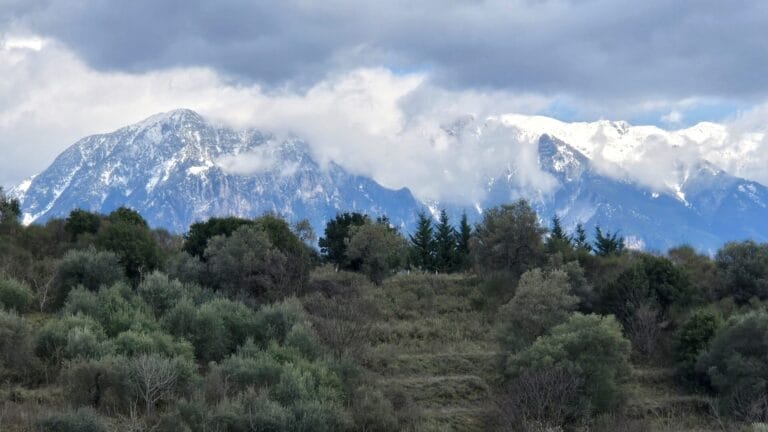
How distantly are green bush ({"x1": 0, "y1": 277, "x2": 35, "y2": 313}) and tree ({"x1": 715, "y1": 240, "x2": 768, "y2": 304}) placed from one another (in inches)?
1574

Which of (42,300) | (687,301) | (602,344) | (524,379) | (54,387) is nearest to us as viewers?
(54,387)

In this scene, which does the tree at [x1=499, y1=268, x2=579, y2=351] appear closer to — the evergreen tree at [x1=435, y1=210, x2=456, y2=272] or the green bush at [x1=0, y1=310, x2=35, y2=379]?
the green bush at [x1=0, y1=310, x2=35, y2=379]

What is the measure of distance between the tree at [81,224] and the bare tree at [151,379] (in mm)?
36506

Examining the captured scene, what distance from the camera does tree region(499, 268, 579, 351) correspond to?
4334 centimetres

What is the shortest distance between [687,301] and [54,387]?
116ft

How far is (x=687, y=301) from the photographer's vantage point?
5206 centimetres

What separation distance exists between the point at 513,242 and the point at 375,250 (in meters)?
9.52

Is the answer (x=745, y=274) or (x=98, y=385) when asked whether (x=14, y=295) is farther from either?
(x=745, y=274)

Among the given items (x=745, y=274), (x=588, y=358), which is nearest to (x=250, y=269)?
(x=588, y=358)

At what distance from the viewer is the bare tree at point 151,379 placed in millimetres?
31500

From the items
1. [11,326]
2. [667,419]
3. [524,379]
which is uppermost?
[11,326]

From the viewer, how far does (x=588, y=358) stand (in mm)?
39031

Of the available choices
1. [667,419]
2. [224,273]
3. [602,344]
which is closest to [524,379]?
[602,344]

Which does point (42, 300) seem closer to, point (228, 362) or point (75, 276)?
point (75, 276)
